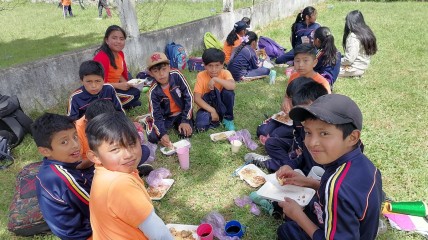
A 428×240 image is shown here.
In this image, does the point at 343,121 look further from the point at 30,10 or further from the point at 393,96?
the point at 30,10

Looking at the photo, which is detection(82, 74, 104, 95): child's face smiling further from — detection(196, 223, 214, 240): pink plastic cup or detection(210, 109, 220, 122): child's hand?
detection(196, 223, 214, 240): pink plastic cup

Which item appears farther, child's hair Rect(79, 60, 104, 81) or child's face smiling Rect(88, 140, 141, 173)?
child's hair Rect(79, 60, 104, 81)

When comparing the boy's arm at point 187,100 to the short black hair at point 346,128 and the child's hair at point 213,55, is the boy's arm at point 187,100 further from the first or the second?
the short black hair at point 346,128

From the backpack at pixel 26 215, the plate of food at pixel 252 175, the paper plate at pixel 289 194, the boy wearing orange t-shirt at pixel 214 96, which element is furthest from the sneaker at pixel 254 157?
the backpack at pixel 26 215

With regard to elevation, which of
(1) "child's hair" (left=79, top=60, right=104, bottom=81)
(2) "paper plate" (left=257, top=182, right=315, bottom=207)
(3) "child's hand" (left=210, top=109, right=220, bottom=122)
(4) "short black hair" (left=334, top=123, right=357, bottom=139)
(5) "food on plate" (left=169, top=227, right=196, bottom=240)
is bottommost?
(5) "food on plate" (left=169, top=227, right=196, bottom=240)

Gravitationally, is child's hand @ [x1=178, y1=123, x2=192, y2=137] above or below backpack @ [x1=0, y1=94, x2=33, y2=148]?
below

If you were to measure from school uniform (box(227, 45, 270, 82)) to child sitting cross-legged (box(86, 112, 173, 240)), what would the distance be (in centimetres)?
467

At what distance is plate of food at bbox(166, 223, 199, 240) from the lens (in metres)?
2.51

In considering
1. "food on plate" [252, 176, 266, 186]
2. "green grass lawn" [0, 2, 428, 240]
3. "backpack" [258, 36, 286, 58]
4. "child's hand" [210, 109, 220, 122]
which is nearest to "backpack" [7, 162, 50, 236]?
"green grass lawn" [0, 2, 428, 240]

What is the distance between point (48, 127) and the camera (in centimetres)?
236

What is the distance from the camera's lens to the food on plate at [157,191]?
316cm

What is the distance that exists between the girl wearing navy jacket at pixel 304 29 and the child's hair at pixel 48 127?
562 centimetres

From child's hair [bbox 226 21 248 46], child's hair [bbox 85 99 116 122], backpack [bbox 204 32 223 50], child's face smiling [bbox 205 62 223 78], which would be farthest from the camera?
backpack [bbox 204 32 223 50]

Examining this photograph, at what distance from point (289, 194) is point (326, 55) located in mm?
3414
